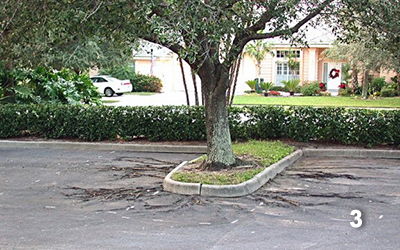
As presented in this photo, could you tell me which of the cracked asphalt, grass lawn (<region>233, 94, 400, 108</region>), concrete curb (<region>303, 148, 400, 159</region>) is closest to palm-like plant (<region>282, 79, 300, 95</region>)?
grass lawn (<region>233, 94, 400, 108</region>)

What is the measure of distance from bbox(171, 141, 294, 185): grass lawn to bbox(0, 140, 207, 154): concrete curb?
43.4 inches

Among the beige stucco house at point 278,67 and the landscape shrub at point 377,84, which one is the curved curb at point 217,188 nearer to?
the landscape shrub at point 377,84

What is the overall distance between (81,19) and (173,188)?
2923mm

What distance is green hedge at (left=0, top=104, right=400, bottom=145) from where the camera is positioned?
11852 millimetres

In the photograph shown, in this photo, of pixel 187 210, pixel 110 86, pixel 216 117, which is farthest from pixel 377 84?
pixel 187 210

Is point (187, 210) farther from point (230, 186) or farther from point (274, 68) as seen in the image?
point (274, 68)

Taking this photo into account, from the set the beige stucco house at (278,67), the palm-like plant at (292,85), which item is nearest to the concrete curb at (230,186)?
the palm-like plant at (292,85)

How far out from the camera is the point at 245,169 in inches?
350

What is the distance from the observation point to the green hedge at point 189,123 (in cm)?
1185

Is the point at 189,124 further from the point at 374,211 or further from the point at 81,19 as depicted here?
the point at 374,211

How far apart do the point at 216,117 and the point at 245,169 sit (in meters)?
1.08

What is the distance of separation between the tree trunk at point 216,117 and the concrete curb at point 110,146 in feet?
8.67

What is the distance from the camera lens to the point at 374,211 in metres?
6.84

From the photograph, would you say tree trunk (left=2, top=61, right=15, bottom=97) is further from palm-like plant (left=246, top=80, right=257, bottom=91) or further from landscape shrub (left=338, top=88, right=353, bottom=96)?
landscape shrub (left=338, top=88, right=353, bottom=96)
